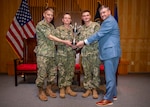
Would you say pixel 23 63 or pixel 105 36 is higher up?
pixel 105 36

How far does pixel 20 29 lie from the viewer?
20.5 ft

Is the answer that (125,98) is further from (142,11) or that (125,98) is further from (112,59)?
(142,11)

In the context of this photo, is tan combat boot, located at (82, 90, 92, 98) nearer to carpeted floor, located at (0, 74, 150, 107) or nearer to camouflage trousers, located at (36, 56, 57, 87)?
carpeted floor, located at (0, 74, 150, 107)

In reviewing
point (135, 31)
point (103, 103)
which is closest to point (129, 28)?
point (135, 31)

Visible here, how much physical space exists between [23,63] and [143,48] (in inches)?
152

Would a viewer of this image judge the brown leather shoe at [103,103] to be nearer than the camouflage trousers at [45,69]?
Yes

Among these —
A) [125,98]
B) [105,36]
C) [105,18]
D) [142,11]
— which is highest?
[142,11]

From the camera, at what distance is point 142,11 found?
712 cm

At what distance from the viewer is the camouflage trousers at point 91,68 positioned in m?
4.16

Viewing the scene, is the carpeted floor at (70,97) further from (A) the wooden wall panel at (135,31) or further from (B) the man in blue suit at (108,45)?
(A) the wooden wall panel at (135,31)

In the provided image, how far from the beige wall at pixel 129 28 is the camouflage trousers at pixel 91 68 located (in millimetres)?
3212

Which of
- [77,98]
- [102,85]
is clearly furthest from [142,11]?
[77,98]

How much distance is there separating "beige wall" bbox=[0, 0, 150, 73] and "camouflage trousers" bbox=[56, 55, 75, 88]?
3.09m

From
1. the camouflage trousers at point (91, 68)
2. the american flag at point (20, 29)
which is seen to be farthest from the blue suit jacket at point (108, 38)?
the american flag at point (20, 29)
